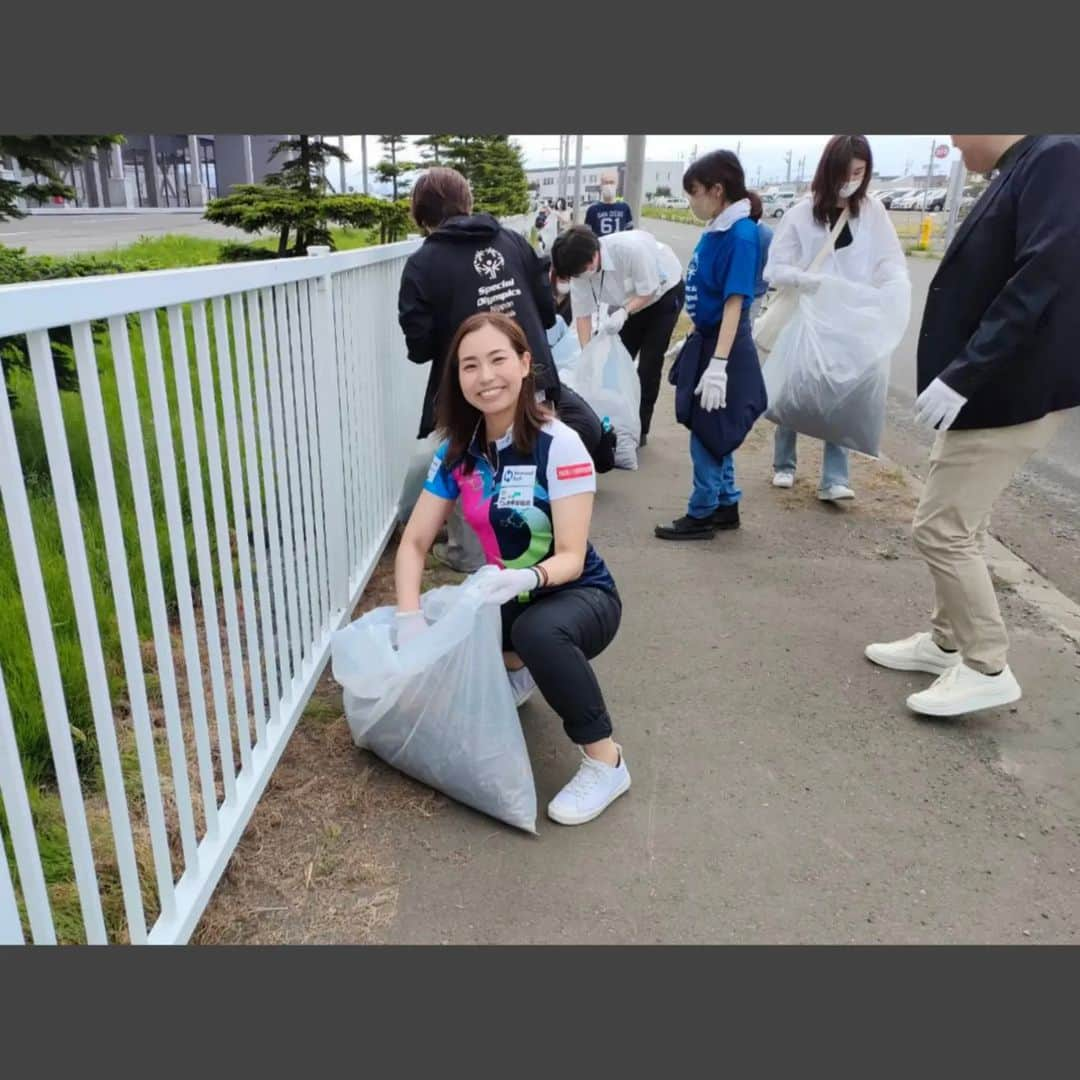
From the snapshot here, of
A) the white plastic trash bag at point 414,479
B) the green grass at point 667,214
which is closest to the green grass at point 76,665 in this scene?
the white plastic trash bag at point 414,479

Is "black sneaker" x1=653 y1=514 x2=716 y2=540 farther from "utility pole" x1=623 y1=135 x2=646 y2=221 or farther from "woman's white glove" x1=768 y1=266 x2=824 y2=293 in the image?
"utility pole" x1=623 y1=135 x2=646 y2=221

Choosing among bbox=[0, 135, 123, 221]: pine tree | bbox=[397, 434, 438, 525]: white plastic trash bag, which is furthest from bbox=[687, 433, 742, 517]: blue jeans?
bbox=[0, 135, 123, 221]: pine tree

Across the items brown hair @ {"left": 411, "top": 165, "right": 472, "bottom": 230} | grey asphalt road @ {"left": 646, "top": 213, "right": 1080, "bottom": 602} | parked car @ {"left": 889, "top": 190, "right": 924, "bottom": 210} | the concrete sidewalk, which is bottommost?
parked car @ {"left": 889, "top": 190, "right": 924, "bottom": 210}

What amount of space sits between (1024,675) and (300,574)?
2.55m

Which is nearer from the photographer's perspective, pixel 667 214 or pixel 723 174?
pixel 723 174

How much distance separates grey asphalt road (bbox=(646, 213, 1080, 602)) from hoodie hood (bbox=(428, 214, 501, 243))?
9.69 ft

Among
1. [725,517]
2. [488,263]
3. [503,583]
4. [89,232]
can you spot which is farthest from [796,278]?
[89,232]

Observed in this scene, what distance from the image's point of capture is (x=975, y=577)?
2.86 metres

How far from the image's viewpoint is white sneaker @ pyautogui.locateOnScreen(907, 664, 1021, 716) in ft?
9.57

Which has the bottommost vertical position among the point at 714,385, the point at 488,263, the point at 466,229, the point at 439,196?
the point at 714,385

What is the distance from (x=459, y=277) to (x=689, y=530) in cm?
182

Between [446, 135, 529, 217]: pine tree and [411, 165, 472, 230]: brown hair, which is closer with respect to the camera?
[411, 165, 472, 230]: brown hair

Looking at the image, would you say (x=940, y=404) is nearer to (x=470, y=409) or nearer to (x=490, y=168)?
(x=470, y=409)

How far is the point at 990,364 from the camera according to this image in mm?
2574
